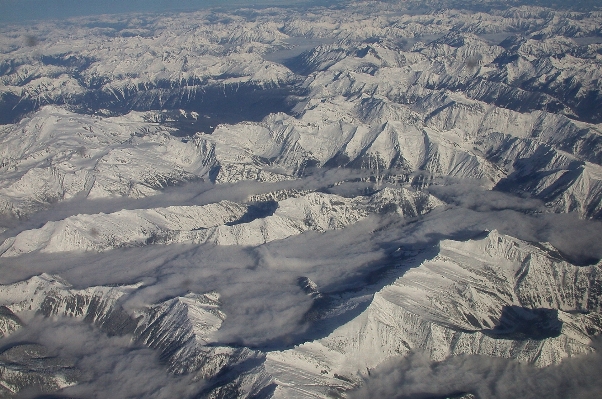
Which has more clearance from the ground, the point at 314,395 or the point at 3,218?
the point at 314,395

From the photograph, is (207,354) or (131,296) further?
(131,296)

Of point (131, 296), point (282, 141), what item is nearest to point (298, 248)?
point (131, 296)

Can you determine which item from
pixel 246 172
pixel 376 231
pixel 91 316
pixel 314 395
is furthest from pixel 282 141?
pixel 314 395

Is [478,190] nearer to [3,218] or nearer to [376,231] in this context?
[376,231]

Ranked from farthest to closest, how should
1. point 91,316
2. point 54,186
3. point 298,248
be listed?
point 54,186 → point 298,248 → point 91,316

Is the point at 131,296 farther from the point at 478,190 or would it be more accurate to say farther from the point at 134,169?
the point at 478,190

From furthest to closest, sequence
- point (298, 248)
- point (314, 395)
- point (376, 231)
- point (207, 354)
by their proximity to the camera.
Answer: point (376, 231)
point (298, 248)
point (207, 354)
point (314, 395)

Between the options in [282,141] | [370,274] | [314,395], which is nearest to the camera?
[314,395]

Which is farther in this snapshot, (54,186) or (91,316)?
(54,186)

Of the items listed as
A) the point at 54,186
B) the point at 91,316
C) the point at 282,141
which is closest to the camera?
the point at 91,316
